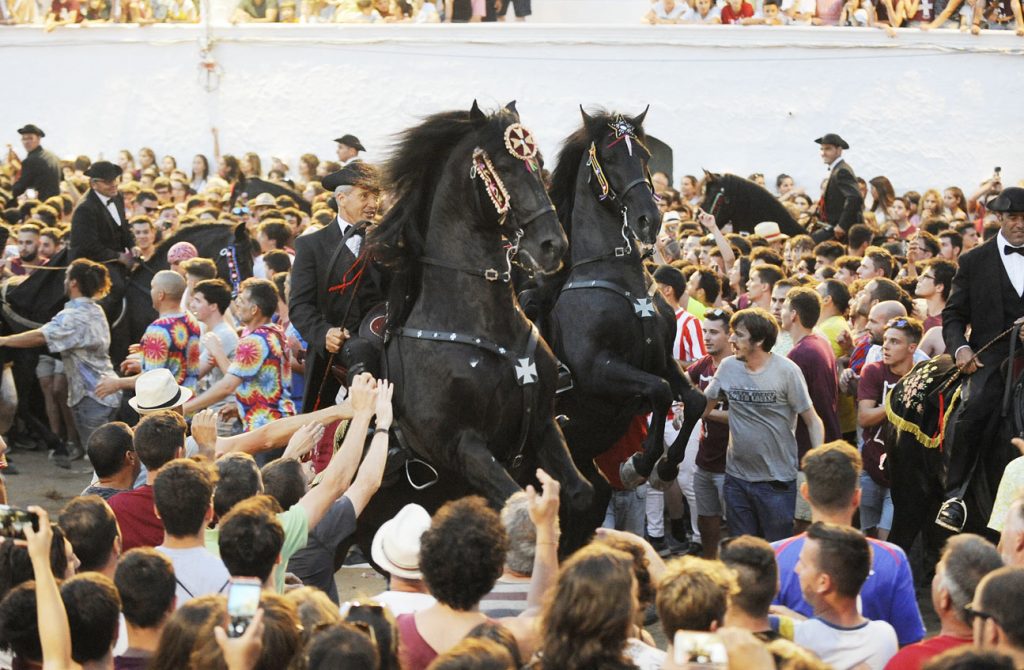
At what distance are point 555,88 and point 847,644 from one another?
65.0 feet

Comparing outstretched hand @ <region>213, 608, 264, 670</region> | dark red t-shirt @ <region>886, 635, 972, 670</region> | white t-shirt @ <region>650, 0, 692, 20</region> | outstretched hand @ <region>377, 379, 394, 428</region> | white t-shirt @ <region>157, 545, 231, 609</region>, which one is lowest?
white t-shirt @ <region>157, 545, 231, 609</region>

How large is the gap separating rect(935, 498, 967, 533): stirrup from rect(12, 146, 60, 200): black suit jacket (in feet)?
52.0

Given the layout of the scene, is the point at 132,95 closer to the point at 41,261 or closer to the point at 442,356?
the point at 41,261

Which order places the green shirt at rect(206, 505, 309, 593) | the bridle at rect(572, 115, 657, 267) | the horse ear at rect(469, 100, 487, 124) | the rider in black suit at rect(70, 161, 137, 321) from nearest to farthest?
the green shirt at rect(206, 505, 309, 593), the horse ear at rect(469, 100, 487, 124), the bridle at rect(572, 115, 657, 267), the rider in black suit at rect(70, 161, 137, 321)

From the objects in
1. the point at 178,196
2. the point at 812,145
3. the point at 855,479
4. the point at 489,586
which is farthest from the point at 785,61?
the point at 489,586

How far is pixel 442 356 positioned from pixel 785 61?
16243mm

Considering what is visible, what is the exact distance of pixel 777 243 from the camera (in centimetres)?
1527

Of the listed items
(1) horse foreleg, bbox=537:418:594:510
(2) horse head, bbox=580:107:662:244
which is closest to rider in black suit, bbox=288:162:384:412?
(1) horse foreleg, bbox=537:418:594:510

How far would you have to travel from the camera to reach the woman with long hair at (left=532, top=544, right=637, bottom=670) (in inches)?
154

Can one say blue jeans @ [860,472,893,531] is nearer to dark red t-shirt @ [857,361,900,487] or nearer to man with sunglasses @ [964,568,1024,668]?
dark red t-shirt @ [857,361,900,487]

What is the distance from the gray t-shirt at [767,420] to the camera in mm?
8555

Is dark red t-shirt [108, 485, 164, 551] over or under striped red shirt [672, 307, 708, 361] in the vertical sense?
over

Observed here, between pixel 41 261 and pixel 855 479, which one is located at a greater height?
pixel 855 479

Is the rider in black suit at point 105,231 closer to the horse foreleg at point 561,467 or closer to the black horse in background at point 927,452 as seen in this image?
the horse foreleg at point 561,467
